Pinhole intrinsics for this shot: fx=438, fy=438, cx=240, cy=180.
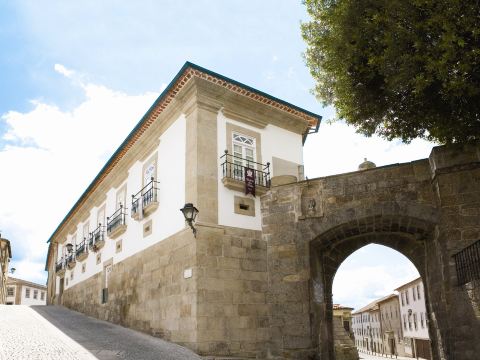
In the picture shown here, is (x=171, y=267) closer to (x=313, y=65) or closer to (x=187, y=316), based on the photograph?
(x=187, y=316)

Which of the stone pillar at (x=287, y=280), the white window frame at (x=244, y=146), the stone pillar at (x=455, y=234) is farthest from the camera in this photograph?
the white window frame at (x=244, y=146)

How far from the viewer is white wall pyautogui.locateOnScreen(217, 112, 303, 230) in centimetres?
1094

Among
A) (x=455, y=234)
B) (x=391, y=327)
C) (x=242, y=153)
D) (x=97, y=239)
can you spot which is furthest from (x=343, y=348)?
(x=391, y=327)

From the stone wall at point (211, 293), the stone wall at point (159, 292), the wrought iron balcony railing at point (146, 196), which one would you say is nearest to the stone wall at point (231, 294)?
the stone wall at point (211, 293)

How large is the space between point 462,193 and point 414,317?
1296 inches

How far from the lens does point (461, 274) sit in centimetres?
768

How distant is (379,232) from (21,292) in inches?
2094

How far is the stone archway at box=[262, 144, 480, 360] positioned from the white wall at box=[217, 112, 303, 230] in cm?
113

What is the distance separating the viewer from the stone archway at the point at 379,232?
7957mm

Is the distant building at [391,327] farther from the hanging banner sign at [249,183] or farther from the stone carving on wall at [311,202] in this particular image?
the stone carving on wall at [311,202]

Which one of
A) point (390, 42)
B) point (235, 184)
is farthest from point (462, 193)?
point (235, 184)

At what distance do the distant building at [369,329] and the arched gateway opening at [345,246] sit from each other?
4407 cm

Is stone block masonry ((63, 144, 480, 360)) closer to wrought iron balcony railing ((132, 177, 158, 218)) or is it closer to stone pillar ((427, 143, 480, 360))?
stone pillar ((427, 143, 480, 360))

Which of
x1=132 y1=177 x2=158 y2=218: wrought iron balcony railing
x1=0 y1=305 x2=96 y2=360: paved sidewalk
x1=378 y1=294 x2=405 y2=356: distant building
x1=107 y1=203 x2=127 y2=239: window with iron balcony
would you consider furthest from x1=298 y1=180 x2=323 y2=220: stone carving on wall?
x1=378 y1=294 x2=405 y2=356: distant building
